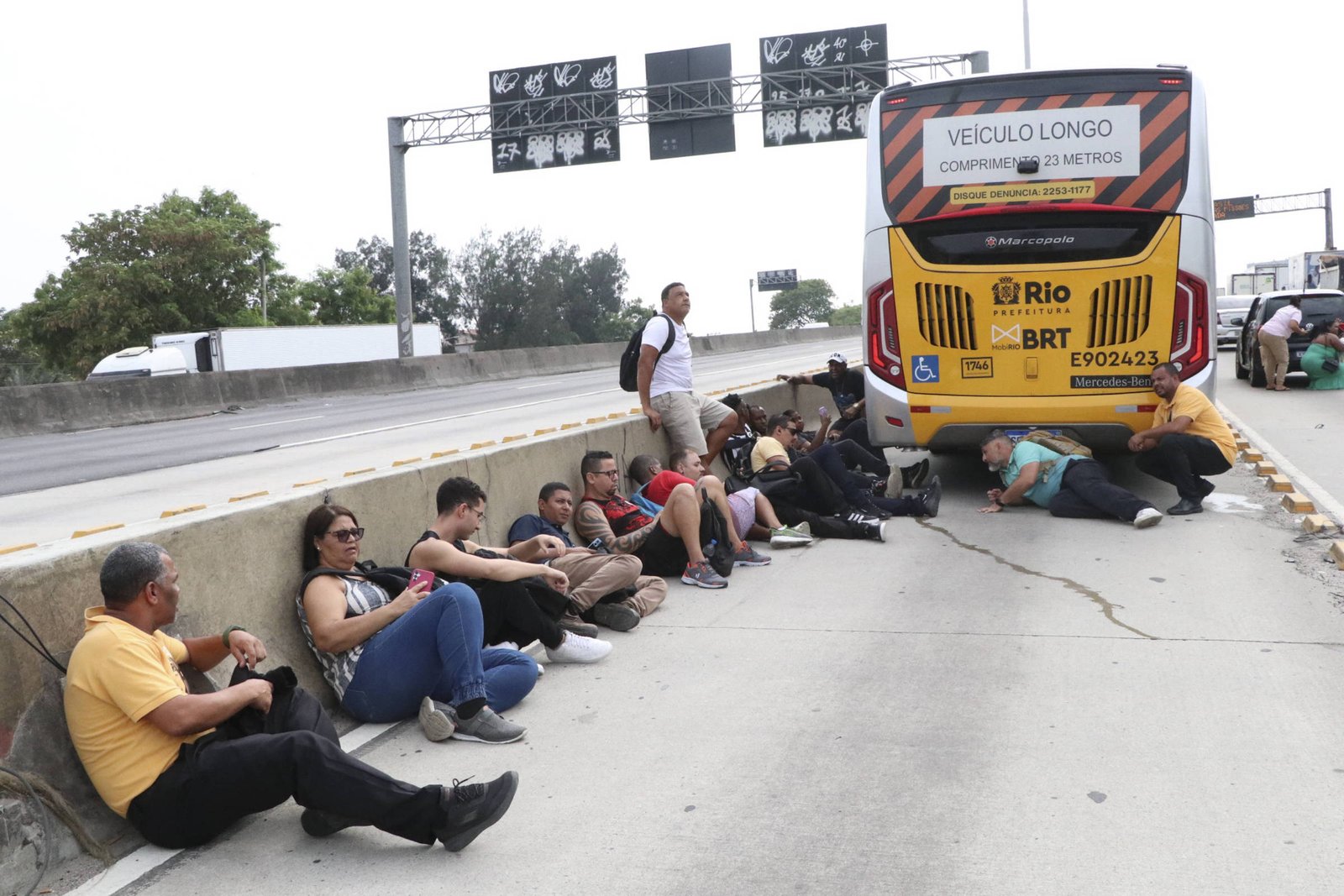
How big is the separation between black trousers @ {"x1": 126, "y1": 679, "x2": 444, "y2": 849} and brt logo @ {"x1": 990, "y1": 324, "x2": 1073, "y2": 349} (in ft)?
24.7

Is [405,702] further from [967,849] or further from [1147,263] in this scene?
[1147,263]

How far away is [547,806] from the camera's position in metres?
4.40

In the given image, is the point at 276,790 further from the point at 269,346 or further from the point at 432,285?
the point at 432,285

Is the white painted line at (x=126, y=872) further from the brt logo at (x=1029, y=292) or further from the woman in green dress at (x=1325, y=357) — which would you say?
the woman in green dress at (x=1325, y=357)

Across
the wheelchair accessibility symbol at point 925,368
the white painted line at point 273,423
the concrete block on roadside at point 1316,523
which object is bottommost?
the concrete block on roadside at point 1316,523

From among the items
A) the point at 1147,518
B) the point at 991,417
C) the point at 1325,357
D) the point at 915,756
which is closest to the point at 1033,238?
the point at 991,417

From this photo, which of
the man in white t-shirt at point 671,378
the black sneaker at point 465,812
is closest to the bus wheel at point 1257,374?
the man in white t-shirt at point 671,378

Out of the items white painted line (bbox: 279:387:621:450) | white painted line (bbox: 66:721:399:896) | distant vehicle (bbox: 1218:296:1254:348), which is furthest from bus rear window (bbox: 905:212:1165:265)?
distant vehicle (bbox: 1218:296:1254:348)

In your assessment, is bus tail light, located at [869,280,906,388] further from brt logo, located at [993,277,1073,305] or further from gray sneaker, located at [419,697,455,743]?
gray sneaker, located at [419,697,455,743]

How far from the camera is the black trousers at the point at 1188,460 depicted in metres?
9.86

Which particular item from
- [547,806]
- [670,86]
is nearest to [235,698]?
[547,806]

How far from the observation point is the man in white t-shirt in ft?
33.6

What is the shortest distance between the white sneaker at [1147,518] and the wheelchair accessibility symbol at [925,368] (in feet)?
6.76

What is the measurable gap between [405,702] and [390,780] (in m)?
1.35
